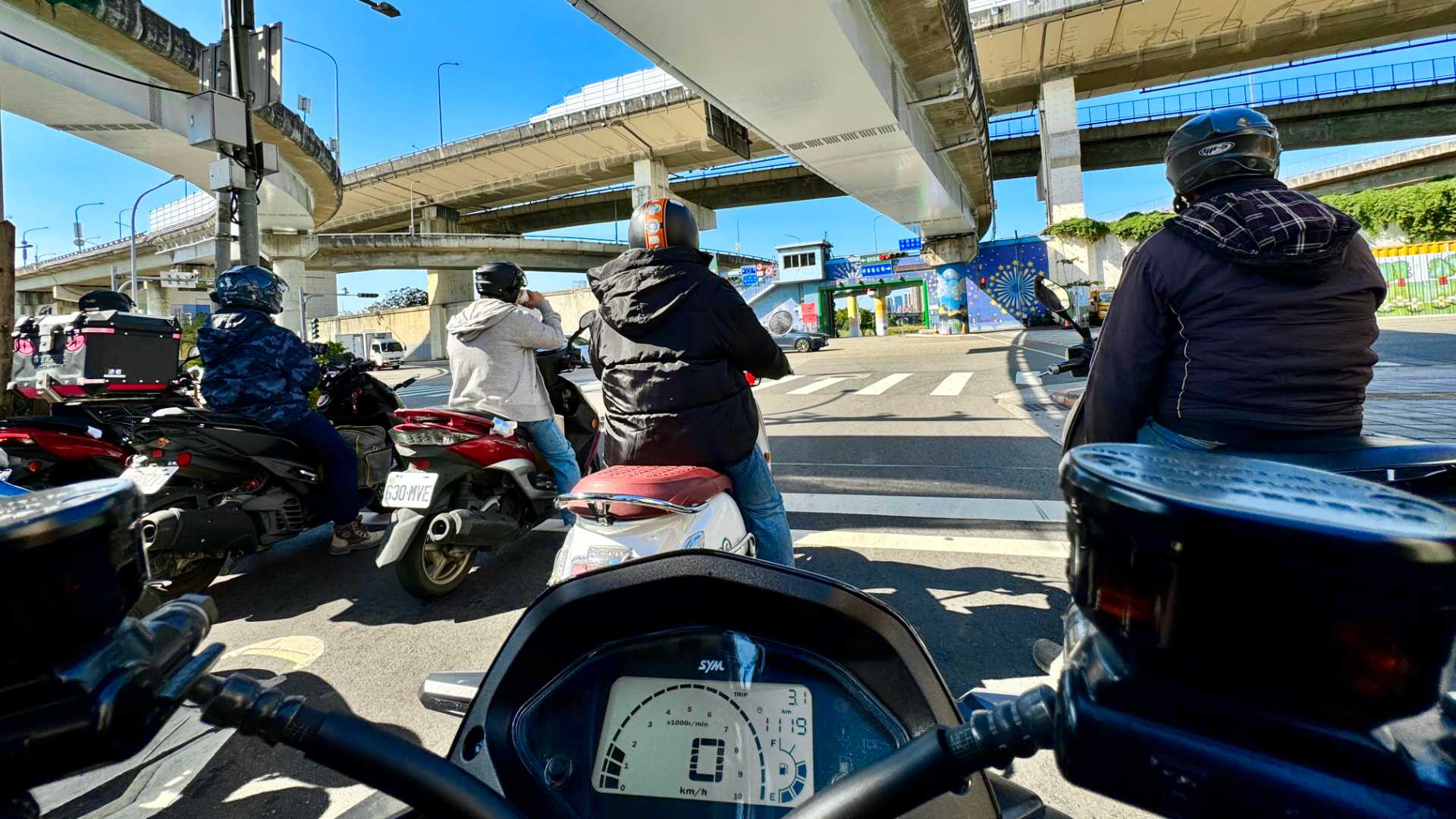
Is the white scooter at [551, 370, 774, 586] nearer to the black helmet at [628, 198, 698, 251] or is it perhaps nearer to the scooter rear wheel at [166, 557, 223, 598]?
the black helmet at [628, 198, 698, 251]

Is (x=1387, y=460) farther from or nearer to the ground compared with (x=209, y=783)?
farther from the ground

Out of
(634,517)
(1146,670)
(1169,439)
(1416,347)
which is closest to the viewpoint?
(1146,670)

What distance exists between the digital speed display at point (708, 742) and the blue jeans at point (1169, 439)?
1.69m

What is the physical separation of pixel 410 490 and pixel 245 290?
1.66m

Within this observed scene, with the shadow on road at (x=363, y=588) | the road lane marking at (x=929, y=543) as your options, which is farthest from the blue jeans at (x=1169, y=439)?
the shadow on road at (x=363, y=588)

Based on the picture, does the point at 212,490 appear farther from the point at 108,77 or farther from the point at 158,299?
the point at 158,299

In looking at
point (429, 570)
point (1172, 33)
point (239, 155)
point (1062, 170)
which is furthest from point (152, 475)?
point (1062, 170)

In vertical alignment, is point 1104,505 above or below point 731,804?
above

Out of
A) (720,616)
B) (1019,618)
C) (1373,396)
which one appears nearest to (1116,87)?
(1373,396)

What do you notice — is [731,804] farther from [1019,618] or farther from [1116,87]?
[1116,87]

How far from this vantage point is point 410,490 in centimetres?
367

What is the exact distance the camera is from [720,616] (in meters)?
1.18

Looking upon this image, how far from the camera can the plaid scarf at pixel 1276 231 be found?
197cm

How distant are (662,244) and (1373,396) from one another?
9661 millimetres
